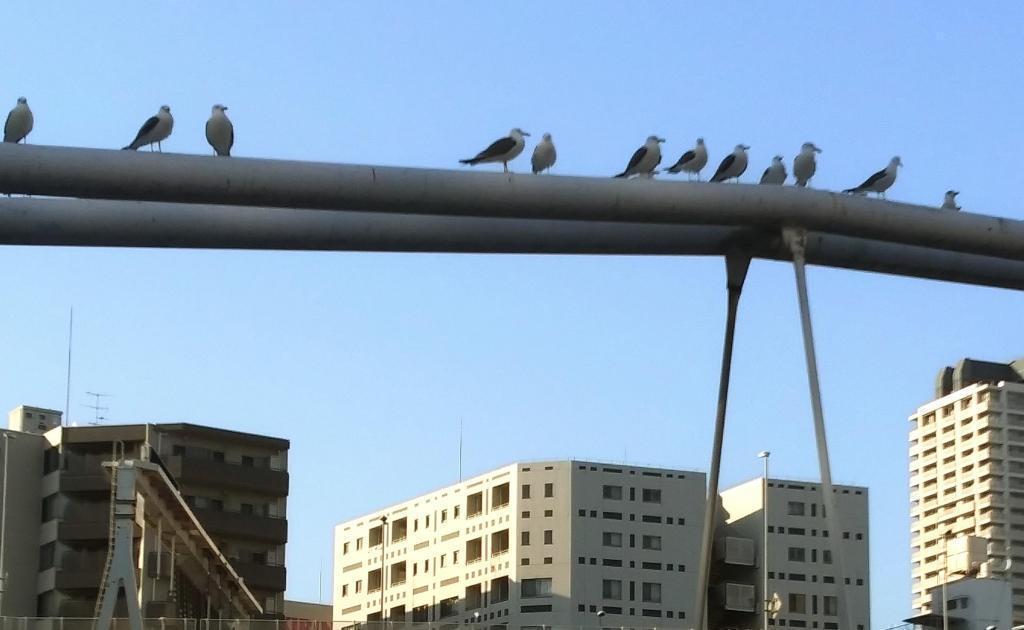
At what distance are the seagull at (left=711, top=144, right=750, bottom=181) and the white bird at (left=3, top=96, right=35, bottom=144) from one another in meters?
11.0

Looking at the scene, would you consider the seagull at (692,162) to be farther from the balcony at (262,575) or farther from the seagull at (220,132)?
the balcony at (262,575)

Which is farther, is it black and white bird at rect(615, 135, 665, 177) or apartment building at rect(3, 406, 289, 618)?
apartment building at rect(3, 406, 289, 618)

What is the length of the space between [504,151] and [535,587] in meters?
109

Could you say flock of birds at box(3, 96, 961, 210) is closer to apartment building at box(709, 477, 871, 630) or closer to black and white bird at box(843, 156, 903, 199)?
black and white bird at box(843, 156, 903, 199)

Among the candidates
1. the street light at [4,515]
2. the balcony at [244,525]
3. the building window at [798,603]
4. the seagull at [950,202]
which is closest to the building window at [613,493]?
the building window at [798,603]

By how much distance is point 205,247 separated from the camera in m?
32.6

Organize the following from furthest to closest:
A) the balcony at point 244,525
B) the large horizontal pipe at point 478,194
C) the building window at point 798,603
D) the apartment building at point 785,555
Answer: the building window at point 798,603 < the apartment building at point 785,555 < the balcony at point 244,525 < the large horizontal pipe at point 478,194

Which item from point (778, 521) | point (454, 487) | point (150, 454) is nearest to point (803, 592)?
point (778, 521)

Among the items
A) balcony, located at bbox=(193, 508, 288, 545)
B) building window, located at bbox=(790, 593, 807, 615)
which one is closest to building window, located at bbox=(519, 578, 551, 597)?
building window, located at bbox=(790, 593, 807, 615)

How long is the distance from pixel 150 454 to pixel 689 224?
65.3 metres

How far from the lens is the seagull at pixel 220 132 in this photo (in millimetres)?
34344

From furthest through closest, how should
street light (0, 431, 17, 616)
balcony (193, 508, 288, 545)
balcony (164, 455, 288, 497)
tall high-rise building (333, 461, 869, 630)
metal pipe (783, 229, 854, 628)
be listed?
tall high-rise building (333, 461, 869, 630), balcony (164, 455, 288, 497), balcony (193, 508, 288, 545), street light (0, 431, 17, 616), metal pipe (783, 229, 854, 628)

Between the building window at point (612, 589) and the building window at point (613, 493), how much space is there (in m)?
5.35

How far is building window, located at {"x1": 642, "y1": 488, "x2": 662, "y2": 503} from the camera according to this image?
14288 cm
